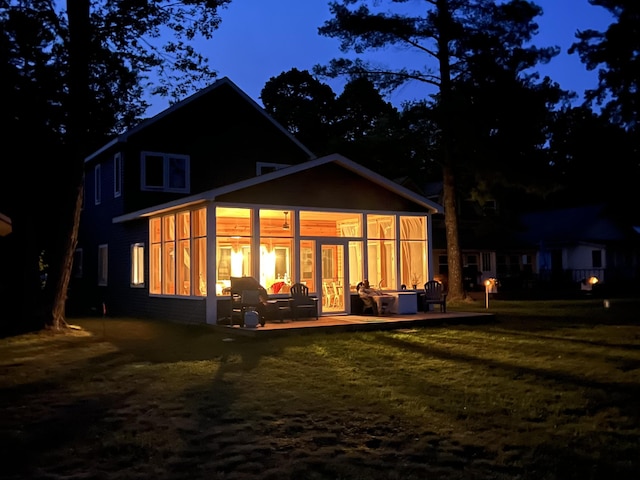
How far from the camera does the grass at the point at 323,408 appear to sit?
220 inches

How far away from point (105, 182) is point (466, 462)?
19268mm

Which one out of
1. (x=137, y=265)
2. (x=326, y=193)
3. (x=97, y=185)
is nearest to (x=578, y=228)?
(x=326, y=193)

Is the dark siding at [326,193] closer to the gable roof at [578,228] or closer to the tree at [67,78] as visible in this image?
the tree at [67,78]

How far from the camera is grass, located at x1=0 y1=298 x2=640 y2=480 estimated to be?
5.58m

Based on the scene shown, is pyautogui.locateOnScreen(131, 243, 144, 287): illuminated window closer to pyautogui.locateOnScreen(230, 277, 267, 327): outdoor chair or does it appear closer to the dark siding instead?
the dark siding

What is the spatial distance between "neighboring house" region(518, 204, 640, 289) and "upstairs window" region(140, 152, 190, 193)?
70.8 feet

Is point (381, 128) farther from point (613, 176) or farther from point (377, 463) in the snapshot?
point (613, 176)

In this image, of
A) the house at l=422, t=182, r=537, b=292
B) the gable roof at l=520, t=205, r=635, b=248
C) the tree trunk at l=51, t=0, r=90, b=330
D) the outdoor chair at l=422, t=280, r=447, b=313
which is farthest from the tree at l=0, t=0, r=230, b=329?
the gable roof at l=520, t=205, r=635, b=248

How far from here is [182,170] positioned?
69.7 feet

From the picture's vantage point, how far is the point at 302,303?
623 inches

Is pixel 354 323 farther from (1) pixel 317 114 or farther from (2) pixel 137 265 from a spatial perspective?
(1) pixel 317 114

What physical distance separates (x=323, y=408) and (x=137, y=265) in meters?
13.7

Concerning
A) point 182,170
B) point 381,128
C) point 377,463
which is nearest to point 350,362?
point 377,463

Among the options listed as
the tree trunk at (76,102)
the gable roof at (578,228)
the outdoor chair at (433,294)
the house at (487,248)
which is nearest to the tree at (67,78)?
the tree trunk at (76,102)
